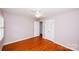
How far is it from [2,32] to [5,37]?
0.08 metres

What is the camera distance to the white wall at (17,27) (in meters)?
1.35

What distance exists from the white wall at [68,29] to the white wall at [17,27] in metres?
0.37

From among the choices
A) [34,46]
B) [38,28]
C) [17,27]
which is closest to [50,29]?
[38,28]

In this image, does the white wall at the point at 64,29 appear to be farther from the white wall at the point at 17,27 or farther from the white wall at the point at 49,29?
the white wall at the point at 17,27

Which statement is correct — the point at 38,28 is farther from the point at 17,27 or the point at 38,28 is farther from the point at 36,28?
the point at 17,27

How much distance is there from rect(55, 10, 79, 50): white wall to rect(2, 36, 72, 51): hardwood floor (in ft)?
0.30

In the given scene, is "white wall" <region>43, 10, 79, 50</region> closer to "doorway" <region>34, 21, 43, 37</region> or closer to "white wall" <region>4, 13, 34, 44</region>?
"doorway" <region>34, 21, 43, 37</region>

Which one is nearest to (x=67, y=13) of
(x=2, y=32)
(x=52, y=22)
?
(x=52, y=22)

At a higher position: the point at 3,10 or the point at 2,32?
the point at 3,10

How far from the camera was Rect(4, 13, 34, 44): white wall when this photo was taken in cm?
135

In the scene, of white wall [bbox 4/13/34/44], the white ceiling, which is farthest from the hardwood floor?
the white ceiling

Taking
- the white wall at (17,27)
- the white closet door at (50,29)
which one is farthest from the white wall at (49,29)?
the white wall at (17,27)
